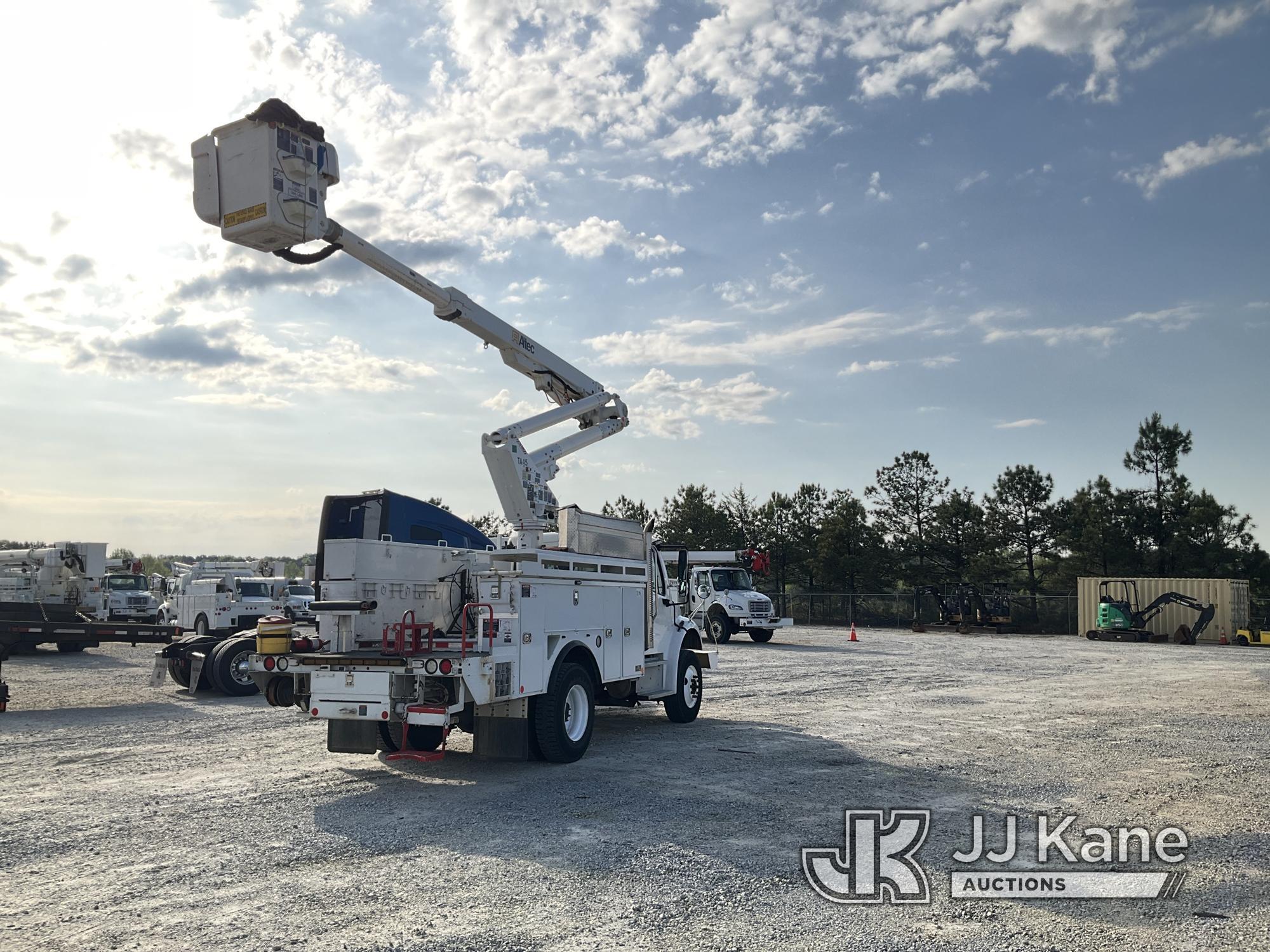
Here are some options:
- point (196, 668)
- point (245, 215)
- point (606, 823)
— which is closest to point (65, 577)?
point (196, 668)

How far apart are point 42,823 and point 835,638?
103 feet

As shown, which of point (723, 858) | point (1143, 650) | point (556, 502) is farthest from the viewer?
point (1143, 650)

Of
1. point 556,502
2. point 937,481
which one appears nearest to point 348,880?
point 556,502

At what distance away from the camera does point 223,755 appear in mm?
11102

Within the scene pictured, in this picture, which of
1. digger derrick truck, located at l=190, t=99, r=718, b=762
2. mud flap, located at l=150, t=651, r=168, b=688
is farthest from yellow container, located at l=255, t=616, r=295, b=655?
mud flap, located at l=150, t=651, r=168, b=688

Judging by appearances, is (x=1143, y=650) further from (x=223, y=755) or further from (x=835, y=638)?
(x=223, y=755)

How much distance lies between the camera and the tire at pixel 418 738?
11078 mm

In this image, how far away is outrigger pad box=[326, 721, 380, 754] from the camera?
383 inches

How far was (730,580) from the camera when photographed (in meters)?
33.3

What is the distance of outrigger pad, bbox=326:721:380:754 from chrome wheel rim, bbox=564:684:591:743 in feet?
6.61

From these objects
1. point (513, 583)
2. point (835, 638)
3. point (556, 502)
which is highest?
point (556, 502)

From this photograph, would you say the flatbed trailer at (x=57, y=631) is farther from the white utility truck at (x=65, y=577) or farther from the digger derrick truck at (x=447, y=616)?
the white utility truck at (x=65, y=577)

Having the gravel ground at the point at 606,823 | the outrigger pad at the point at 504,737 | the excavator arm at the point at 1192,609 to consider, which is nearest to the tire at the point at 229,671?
the gravel ground at the point at 606,823

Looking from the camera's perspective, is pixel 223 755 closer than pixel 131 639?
Yes
